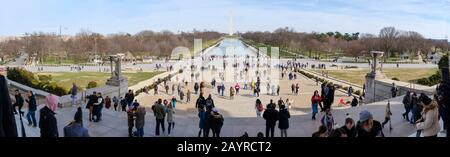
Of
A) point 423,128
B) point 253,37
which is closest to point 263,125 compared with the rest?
point 423,128

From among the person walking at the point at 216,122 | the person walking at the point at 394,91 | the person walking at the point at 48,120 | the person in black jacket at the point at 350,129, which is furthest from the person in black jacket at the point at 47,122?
the person walking at the point at 394,91

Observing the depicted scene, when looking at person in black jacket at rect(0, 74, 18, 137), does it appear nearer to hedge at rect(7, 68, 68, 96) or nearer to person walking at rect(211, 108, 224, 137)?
person walking at rect(211, 108, 224, 137)

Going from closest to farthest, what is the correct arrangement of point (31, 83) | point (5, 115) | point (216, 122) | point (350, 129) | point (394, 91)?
point (5, 115), point (350, 129), point (216, 122), point (394, 91), point (31, 83)

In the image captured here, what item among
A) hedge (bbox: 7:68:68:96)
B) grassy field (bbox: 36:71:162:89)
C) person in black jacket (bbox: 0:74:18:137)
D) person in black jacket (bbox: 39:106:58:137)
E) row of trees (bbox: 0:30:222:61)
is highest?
row of trees (bbox: 0:30:222:61)

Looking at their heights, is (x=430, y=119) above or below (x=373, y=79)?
above

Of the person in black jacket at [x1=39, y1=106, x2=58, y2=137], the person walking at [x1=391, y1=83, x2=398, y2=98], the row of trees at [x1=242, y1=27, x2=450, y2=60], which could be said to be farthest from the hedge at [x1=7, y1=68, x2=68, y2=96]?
the row of trees at [x1=242, y1=27, x2=450, y2=60]

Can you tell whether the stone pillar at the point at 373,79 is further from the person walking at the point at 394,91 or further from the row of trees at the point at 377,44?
→ the row of trees at the point at 377,44

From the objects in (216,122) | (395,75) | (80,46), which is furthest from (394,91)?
(80,46)

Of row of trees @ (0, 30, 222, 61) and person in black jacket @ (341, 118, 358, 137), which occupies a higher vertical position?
row of trees @ (0, 30, 222, 61)

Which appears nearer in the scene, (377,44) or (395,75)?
(395,75)

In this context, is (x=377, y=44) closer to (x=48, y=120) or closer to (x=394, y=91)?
(x=394, y=91)

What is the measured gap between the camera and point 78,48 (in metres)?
73.4
